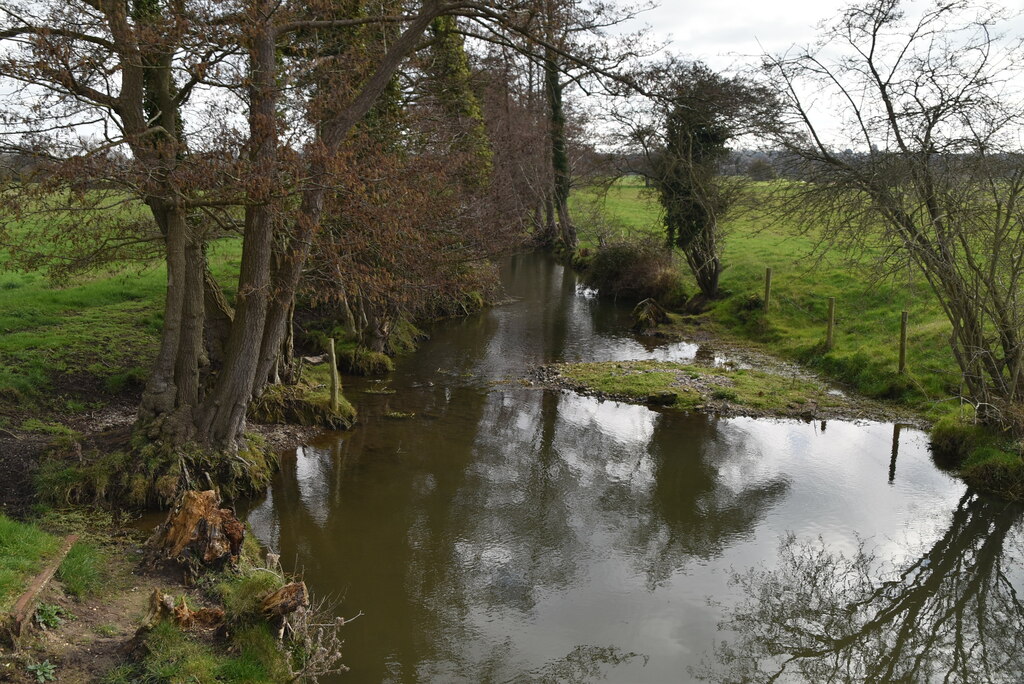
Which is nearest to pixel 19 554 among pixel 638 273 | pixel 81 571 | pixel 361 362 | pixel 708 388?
pixel 81 571

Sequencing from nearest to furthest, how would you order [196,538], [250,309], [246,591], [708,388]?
[246,591] < [196,538] < [250,309] < [708,388]

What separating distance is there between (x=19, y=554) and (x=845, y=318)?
20.6 meters

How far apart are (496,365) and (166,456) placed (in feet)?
34.0

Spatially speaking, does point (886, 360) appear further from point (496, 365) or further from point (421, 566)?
point (421, 566)

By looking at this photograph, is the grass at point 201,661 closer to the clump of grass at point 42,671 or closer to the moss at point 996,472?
the clump of grass at point 42,671

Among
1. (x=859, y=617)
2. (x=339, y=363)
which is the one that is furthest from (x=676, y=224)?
(x=859, y=617)

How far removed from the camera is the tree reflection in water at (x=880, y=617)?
27.0 ft

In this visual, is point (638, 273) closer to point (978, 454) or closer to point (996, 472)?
point (978, 454)

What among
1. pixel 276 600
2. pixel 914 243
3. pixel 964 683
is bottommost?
pixel 964 683

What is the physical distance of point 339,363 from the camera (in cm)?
1930

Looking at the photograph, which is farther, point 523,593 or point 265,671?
point 523,593

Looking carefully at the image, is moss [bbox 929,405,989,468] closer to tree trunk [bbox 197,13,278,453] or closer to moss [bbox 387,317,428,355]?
tree trunk [bbox 197,13,278,453]

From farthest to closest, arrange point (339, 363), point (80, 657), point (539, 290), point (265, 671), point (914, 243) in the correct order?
point (539, 290) < point (339, 363) < point (914, 243) < point (265, 671) < point (80, 657)

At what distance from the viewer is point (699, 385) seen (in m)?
18.0
